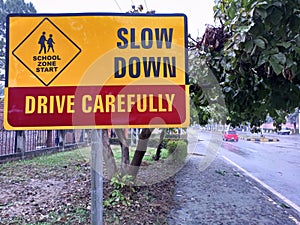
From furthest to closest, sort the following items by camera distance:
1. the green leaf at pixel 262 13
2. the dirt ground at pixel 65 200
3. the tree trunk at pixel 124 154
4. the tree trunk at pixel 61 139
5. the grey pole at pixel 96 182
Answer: the tree trunk at pixel 61 139 → the tree trunk at pixel 124 154 → the dirt ground at pixel 65 200 → the green leaf at pixel 262 13 → the grey pole at pixel 96 182

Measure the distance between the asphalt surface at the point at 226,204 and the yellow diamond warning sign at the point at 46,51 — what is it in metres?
3.55

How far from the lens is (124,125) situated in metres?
1.39

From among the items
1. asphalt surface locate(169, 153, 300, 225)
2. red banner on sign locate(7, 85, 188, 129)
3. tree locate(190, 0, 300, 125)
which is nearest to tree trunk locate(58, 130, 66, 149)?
asphalt surface locate(169, 153, 300, 225)

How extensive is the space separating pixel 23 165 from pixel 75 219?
5439 millimetres

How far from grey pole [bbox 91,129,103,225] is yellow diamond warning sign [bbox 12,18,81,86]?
1.24 ft

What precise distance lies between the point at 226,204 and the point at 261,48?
4.43m

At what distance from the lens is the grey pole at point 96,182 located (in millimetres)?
1288

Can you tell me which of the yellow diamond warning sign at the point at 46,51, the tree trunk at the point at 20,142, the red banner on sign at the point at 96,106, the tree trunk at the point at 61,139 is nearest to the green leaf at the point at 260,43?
the red banner on sign at the point at 96,106

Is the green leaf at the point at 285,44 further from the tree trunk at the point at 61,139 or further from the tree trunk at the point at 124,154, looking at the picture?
the tree trunk at the point at 61,139

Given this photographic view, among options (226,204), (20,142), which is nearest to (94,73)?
(226,204)

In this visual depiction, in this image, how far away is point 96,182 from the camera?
1317 millimetres

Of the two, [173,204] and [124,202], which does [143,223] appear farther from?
[173,204]

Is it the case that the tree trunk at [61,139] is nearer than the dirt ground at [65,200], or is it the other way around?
the dirt ground at [65,200]

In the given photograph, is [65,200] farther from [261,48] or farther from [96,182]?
[261,48]
